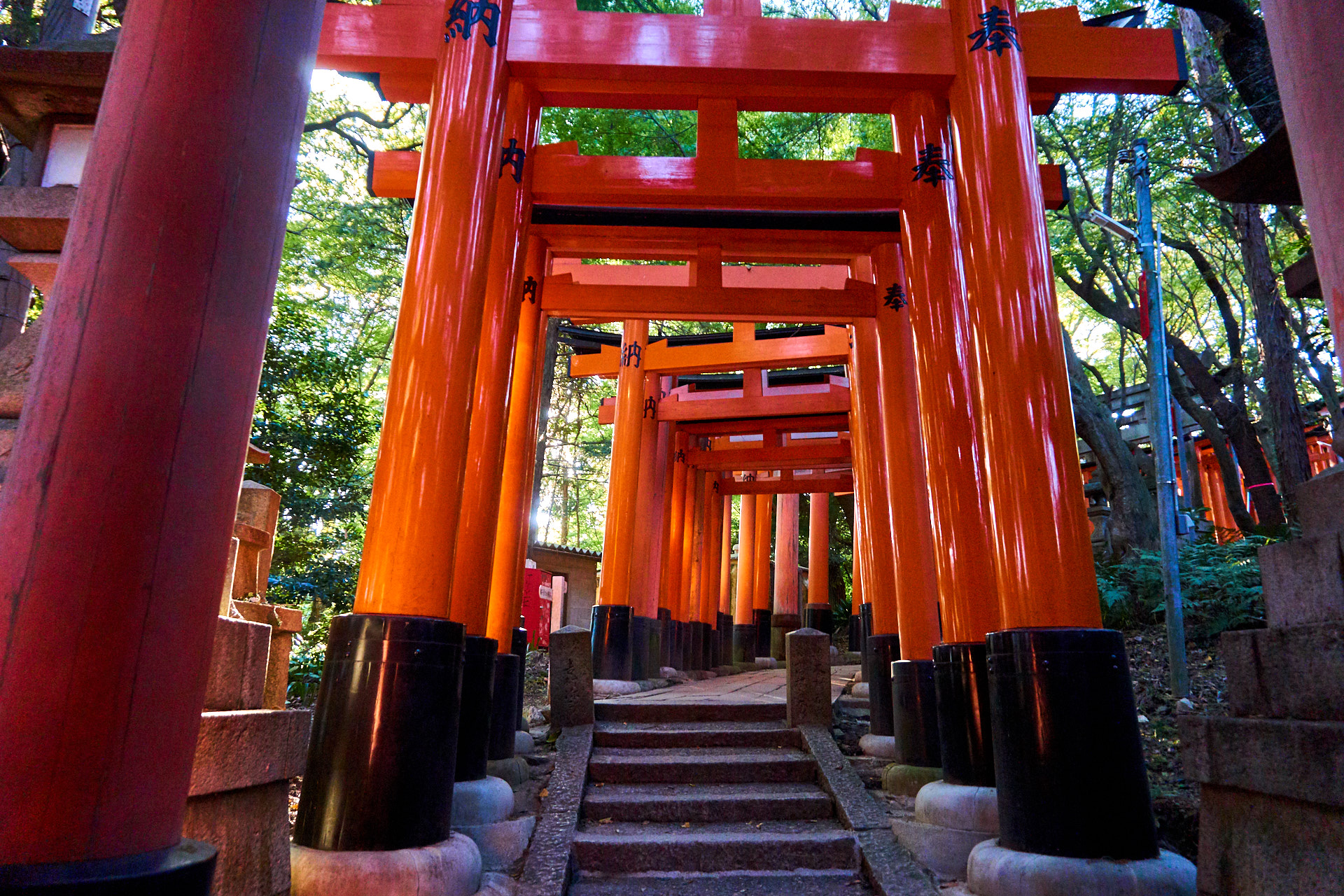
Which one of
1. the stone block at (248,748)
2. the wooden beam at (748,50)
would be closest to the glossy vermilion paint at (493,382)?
the wooden beam at (748,50)

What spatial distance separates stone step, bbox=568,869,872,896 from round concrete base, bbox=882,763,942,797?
1.04 m

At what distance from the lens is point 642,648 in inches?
445

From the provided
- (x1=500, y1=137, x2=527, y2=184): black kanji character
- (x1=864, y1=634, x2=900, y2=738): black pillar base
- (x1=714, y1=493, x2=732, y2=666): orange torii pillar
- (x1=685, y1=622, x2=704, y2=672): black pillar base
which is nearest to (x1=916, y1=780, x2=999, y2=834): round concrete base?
(x1=864, y1=634, x2=900, y2=738): black pillar base

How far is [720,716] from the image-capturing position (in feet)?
24.2

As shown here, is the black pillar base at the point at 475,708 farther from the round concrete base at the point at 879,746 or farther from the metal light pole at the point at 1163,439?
the metal light pole at the point at 1163,439

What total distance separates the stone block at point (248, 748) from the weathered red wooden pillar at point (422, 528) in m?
0.62

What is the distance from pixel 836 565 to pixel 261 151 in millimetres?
22144

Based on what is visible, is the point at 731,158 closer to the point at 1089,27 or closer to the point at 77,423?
the point at 1089,27

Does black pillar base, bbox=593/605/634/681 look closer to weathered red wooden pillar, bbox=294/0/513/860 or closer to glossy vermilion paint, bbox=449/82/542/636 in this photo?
glossy vermilion paint, bbox=449/82/542/636

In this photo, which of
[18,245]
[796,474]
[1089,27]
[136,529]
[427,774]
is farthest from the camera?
[796,474]

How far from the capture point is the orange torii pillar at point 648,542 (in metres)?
11.2

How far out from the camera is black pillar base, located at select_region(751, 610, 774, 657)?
1845cm

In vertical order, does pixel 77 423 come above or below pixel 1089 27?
below

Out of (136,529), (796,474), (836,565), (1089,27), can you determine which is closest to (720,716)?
(1089,27)
